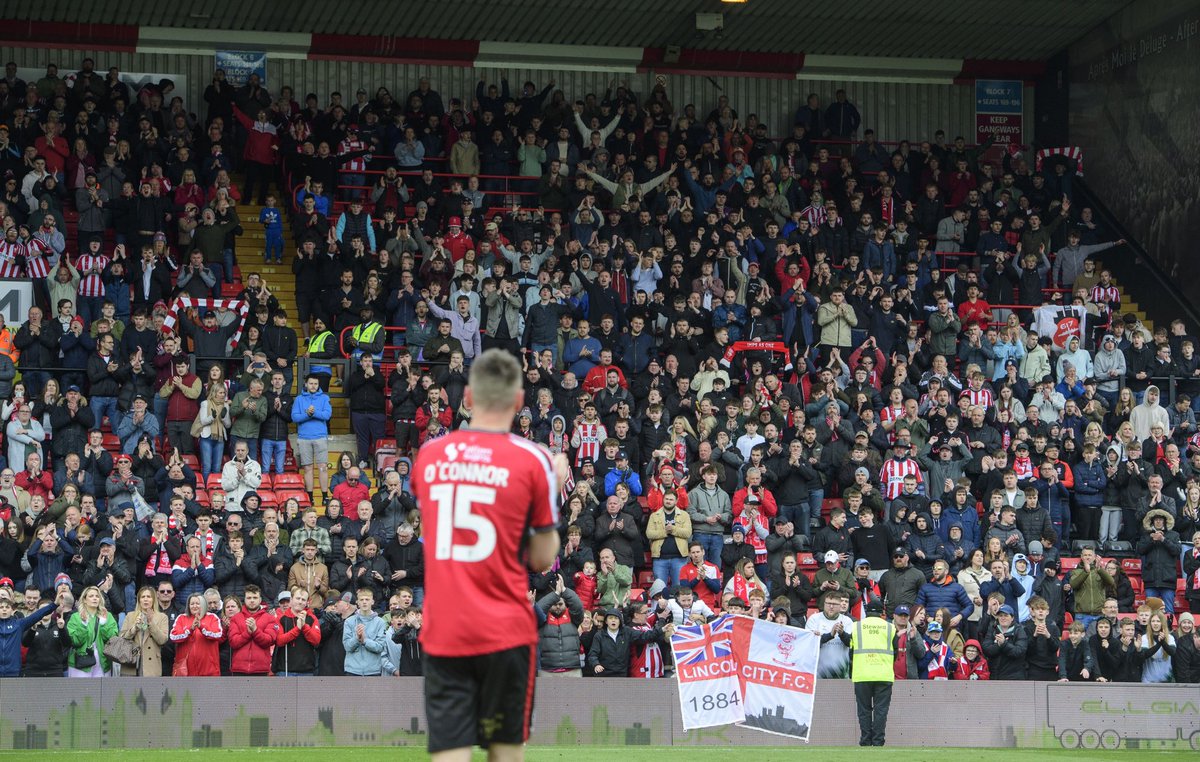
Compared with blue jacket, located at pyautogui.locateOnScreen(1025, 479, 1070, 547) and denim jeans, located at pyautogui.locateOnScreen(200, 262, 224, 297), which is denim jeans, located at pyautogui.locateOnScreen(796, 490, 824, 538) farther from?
denim jeans, located at pyautogui.locateOnScreen(200, 262, 224, 297)

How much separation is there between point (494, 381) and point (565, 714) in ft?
37.4

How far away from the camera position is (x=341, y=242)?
2500cm

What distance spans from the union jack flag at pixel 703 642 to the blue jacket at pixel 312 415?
6778 millimetres

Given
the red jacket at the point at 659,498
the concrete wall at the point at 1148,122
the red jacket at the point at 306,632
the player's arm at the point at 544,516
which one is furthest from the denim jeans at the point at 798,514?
the player's arm at the point at 544,516

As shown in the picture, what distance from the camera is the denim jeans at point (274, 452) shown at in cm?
2189

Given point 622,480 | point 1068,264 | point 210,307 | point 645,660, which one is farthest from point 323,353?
point 1068,264

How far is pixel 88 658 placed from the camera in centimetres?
1711

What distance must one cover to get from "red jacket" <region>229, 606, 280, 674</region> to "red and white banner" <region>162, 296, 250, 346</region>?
6656 millimetres

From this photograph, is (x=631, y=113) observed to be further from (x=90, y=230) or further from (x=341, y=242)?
(x=90, y=230)

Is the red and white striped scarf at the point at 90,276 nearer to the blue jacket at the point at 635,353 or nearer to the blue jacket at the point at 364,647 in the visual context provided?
the blue jacket at the point at 635,353

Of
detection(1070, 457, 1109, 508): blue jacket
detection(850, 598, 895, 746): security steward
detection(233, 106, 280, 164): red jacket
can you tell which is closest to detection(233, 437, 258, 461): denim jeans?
detection(233, 106, 280, 164): red jacket

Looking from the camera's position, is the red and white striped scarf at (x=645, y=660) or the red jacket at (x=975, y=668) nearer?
the red and white striped scarf at (x=645, y=660)

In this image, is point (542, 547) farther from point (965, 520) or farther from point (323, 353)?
point (323, 353)

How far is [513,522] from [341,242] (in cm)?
1967
